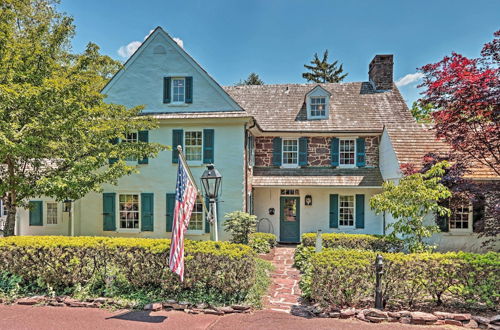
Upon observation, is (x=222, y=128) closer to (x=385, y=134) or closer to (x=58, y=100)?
(x=58, y=100)

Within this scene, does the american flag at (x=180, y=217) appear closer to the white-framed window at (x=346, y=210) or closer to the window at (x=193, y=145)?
the window at (x=193, y=145)

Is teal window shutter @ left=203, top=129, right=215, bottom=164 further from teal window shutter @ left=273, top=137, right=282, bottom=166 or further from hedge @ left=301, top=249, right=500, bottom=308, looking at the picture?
hedge @ left=301, top=249, right=500, bottom=308


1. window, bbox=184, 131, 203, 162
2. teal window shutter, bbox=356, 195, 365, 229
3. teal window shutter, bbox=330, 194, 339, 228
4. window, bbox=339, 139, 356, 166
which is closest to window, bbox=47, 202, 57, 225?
window, bbox=184, 131, 203, 162

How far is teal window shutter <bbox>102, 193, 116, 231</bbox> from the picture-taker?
38.9 ft

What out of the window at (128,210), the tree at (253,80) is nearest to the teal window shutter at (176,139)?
the window at (128,210)

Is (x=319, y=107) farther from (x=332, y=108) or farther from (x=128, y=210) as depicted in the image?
(x=128, y=210)

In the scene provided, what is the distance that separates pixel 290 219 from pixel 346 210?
8.34ft

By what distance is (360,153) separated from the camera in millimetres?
13320

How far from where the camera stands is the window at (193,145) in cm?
1177

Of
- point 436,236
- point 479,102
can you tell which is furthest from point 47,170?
point 436,236

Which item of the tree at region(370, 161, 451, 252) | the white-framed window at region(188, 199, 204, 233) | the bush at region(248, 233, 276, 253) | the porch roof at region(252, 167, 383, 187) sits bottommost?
the bush at region(248, 233, 276, 253)

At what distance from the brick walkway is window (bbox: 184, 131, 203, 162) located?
16.3ft

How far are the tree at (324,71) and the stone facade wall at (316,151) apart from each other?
22837 millimetres

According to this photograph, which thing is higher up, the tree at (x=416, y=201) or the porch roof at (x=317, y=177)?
the porch roof at (x=317, y=177)
